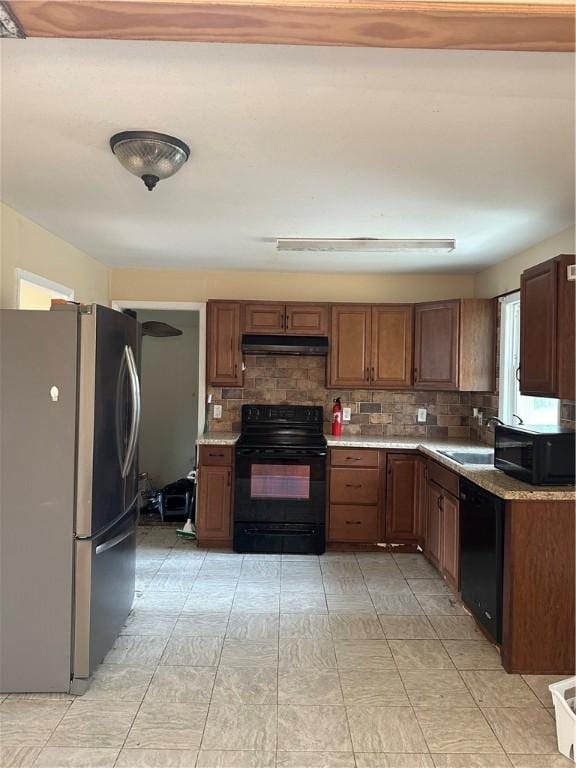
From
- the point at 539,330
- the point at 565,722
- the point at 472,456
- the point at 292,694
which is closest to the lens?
the point at 565,722

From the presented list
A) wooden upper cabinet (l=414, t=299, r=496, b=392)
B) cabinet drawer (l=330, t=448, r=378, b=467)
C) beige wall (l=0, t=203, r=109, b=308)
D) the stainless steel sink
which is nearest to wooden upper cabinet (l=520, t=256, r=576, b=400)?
the stainless steel sink

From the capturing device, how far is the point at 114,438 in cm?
249

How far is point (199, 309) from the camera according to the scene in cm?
466

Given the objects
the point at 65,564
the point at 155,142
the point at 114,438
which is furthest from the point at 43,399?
the point at 155,142

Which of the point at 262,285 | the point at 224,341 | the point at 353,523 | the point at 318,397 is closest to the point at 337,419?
the point at 318,397

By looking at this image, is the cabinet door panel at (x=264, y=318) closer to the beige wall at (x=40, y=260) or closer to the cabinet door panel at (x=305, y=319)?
the cabinet door panel at (x=305, y=319)

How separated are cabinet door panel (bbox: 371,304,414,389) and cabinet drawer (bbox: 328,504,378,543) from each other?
111 cm

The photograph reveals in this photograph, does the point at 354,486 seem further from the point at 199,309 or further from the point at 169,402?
the point at 169,402

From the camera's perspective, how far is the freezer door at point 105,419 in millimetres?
2268

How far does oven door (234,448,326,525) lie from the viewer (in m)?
4.06

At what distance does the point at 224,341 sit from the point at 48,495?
7.87 ft

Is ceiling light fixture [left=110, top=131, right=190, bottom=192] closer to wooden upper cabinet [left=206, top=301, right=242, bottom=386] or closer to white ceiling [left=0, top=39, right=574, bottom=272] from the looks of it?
white ceiling [left=0, top=39, right=574, bottom=272]

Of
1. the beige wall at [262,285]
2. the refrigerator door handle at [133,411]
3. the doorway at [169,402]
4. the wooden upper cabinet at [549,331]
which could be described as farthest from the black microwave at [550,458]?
the doorway at [169,402]

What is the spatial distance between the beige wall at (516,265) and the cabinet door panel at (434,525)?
1.67m
